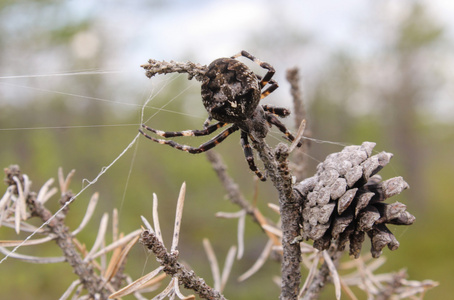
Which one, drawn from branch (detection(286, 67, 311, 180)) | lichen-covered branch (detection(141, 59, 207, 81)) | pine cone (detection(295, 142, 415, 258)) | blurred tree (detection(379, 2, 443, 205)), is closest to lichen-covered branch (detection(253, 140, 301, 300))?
pine cone (detection(295, 142, 415, 258))

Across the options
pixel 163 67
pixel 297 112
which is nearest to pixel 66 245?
pixel 163 67

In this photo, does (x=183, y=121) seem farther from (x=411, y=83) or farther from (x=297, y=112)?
(x=411, y=83)

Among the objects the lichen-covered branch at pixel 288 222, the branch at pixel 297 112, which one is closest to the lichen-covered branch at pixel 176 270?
the lichen-covered branch at pixel 288 222

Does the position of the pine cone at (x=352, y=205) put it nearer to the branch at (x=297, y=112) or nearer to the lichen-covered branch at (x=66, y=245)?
the branch at (x=297, y=112)

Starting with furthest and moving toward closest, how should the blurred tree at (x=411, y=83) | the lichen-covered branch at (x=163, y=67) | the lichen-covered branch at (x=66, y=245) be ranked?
the blurred tree at (x=411, y=83), the lichen-covered branch at (x=66, y=245), the lichen-covered branch at (x=163, y=67)

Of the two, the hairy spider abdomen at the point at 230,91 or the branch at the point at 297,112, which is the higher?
the branch at the point at 297,112

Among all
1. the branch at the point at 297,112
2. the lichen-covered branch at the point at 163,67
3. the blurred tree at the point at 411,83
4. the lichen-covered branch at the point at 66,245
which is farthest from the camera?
the blurred tree at the point at 411,83

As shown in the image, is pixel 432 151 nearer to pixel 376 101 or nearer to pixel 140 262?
pixel 376 101

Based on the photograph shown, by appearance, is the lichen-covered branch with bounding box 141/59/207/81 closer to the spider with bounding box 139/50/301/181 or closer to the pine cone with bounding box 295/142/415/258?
the spider with bounding box 139/50/301/181
